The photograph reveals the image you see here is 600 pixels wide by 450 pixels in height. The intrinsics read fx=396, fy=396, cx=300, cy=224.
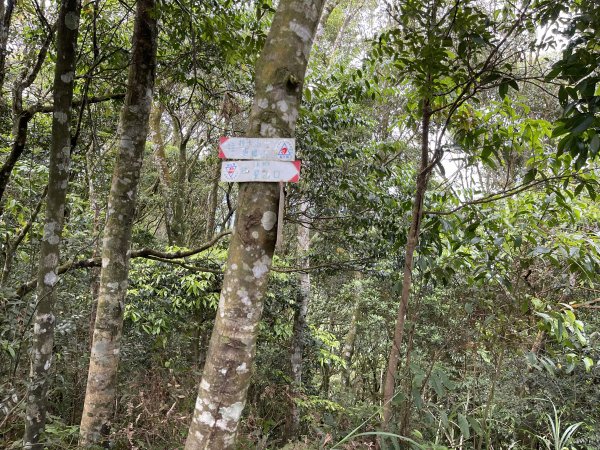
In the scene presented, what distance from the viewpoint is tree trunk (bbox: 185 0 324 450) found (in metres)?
1.65

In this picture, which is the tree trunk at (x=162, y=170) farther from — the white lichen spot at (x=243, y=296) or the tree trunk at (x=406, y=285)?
the white lichen spot at (x=243, y=296)

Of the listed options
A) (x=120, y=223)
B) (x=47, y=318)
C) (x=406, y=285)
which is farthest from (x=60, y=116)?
(x=406, y=285)

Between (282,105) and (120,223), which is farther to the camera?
(120,223)

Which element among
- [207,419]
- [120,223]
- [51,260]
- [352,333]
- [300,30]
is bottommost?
[352,333]

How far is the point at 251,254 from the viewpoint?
1692 millimetres

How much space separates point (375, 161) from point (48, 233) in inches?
123

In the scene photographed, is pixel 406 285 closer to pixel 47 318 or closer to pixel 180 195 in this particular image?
pixel 47 318

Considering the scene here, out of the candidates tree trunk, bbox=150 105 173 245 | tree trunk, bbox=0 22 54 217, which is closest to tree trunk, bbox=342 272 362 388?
tree trunk, bbox=150 105 173 245

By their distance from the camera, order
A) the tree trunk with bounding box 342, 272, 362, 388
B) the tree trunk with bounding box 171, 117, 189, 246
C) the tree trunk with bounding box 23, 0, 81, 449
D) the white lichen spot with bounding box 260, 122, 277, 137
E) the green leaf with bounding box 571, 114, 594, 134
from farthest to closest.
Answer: the tree trunk with bounding box 342, 272, 362, 388 < the tree trunk with bounding box 171, 117, 189, 246 < the tree trunk with bounding box 23, 0, 81, 449 < the white lichen spot with bounding box 260, 122, 277, 137 < the green leaf with bounding box 571, 114, 594, 134

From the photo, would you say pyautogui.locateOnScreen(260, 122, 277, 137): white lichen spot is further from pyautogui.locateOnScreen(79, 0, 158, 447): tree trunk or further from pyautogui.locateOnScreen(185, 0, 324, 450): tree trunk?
pyautogui.locateOnScreen(79, 0, 158, 447): tree trunk

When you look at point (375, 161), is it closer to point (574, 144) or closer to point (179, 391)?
point (574, 144)

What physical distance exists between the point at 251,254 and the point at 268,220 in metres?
0.16

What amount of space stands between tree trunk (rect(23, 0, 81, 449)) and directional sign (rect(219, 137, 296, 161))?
124 cm

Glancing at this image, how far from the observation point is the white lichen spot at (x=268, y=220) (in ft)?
5.58
